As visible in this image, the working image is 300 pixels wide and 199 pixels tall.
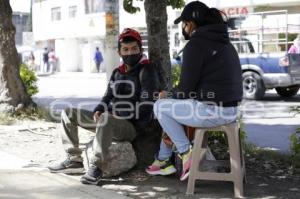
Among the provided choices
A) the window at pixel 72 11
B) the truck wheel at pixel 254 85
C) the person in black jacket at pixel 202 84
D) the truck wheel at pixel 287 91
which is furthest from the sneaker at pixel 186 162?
the window at pixel 72 11

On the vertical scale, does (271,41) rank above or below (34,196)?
above

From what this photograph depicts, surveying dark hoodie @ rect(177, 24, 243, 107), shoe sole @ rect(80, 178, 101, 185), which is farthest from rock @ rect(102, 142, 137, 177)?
dark hoodie @ rect(177, 24, 243, 107)

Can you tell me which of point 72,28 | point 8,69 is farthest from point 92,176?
point 72,28

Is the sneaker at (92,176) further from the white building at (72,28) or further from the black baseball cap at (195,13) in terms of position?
the white building at (72,28)

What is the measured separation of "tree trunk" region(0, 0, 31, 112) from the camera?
9965 millimetres

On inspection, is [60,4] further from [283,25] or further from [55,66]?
[283,25]

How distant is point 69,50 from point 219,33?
37.2 meters

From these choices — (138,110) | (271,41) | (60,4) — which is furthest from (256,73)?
(60,4)

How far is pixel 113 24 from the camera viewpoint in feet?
27.5

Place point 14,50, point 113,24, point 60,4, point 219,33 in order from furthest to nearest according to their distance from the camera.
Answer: point 60,4 → point 14,50 → point 113,24 → point 219,33

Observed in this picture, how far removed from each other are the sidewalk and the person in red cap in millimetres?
151

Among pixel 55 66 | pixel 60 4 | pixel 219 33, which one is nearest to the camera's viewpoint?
pixel 219 33

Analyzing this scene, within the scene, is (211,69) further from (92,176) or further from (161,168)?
(92,176)

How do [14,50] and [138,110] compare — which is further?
[14,50]
